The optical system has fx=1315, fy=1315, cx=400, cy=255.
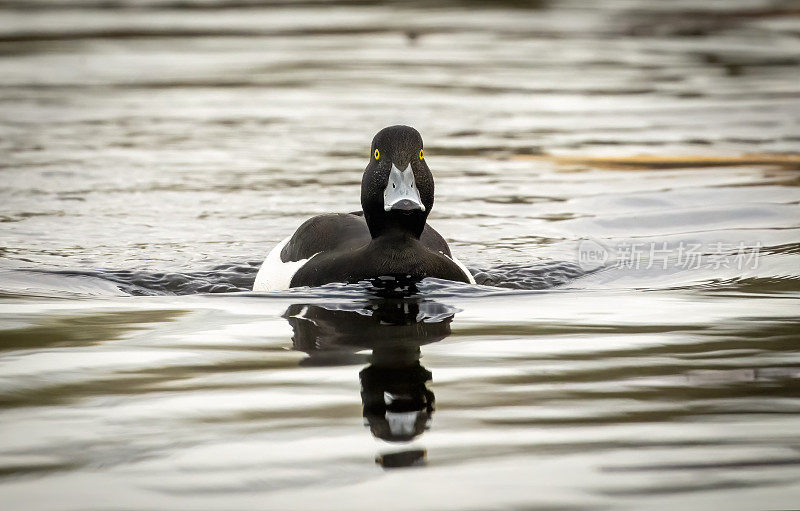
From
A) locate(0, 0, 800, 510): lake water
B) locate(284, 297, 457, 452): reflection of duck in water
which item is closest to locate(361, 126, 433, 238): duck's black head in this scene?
locate(0, 0, 800, 510): lake water

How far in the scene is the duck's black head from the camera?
780cm

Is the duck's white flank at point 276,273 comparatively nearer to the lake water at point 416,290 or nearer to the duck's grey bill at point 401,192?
the lake water at point 416,290

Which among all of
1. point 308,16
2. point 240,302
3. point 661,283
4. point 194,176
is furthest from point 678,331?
point 308,16

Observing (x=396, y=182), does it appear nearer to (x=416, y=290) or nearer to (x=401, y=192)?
(x=401, y=192)

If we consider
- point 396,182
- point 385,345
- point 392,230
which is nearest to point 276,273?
point 392,230

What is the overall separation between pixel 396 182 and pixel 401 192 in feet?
0.34

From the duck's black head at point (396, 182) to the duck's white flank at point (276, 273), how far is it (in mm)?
674

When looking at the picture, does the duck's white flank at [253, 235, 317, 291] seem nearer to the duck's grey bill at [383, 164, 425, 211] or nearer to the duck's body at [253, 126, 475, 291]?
the duck's body at [253, 126, 475, 291]

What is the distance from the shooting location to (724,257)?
30.9ft

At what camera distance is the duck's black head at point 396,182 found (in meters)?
7.80

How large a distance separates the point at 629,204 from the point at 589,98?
6.25m

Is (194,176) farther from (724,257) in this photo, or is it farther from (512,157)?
(724,257)

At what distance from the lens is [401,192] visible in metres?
7.71

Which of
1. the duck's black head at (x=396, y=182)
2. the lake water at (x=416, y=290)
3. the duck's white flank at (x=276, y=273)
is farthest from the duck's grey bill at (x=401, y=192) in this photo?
the duck's white flank at (x=276, y=273)
